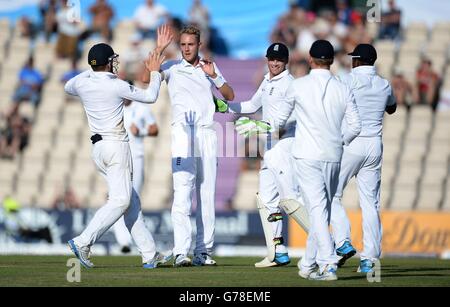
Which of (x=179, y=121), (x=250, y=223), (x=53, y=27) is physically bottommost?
(x=250, y=223)

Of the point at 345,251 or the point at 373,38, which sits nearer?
the point at 345,251

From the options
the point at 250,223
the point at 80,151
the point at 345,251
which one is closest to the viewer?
the point at 345,251

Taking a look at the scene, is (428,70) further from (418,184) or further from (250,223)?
(250,223)

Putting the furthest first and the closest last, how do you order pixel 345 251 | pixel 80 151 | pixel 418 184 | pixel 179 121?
1. pixel 80 151
2. pixel 418 184
3. pixel 179 121
4. pixel 345 251

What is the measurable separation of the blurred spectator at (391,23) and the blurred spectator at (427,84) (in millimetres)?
1323

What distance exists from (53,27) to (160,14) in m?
3.04

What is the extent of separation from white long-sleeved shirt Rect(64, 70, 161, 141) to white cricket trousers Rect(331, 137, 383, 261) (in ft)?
7.83

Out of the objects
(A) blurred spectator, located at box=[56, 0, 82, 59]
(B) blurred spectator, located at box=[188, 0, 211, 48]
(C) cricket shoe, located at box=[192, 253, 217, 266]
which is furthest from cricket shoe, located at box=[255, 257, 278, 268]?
(A) blurred spectator, located at box=[56, 0, 82, 59]

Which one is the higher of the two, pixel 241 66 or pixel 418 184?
pixel 241 66

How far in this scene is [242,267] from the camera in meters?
14.6

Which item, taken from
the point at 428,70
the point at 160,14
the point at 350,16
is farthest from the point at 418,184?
the point at 160,14

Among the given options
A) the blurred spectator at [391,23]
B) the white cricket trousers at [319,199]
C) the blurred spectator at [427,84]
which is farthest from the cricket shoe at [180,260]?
the blurred spectator at [391,23]

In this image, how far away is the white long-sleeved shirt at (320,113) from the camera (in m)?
12.1

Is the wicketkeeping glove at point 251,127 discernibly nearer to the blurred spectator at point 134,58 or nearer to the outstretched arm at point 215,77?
the outstretched arm at point 215,77
